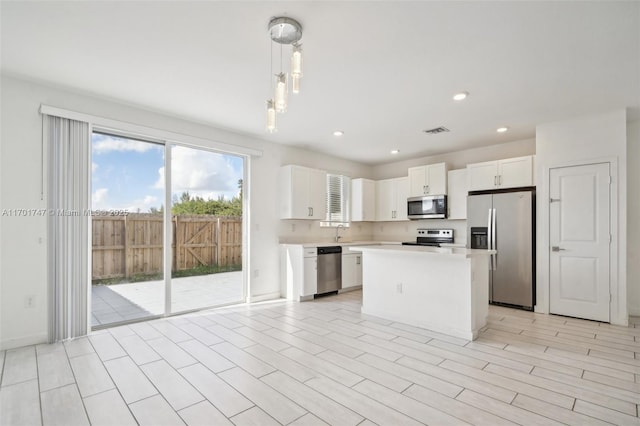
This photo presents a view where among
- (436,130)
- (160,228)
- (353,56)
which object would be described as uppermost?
(353,56)

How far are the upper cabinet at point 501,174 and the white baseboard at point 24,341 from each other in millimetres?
5894

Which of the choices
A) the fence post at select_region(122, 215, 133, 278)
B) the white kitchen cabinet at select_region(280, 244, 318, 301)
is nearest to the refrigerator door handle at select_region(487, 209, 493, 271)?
the white kitchen cabinet at select_region(280, 244, 318, 301)

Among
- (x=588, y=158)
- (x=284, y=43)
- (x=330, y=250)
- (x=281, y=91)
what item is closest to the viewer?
(x=281, y=91)

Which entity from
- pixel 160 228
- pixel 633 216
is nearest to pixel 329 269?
pixel 160 228

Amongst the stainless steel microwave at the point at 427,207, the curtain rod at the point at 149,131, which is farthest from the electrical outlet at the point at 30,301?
the stainless steel microwave at the point at 427,207

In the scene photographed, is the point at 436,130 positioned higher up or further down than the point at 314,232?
higher up

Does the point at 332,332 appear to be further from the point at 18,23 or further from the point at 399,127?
the point at 18,23

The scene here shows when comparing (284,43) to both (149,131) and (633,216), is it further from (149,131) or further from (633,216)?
(633,216)

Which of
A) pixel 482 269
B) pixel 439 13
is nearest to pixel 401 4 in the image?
pixel 439 13

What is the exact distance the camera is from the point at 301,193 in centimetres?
541

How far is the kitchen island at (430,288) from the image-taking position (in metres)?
3.33

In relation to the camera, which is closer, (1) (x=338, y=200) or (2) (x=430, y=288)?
(2) (x=430, y=288)

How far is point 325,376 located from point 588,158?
13.8ft

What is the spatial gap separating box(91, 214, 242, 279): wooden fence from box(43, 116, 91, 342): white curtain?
268mm
